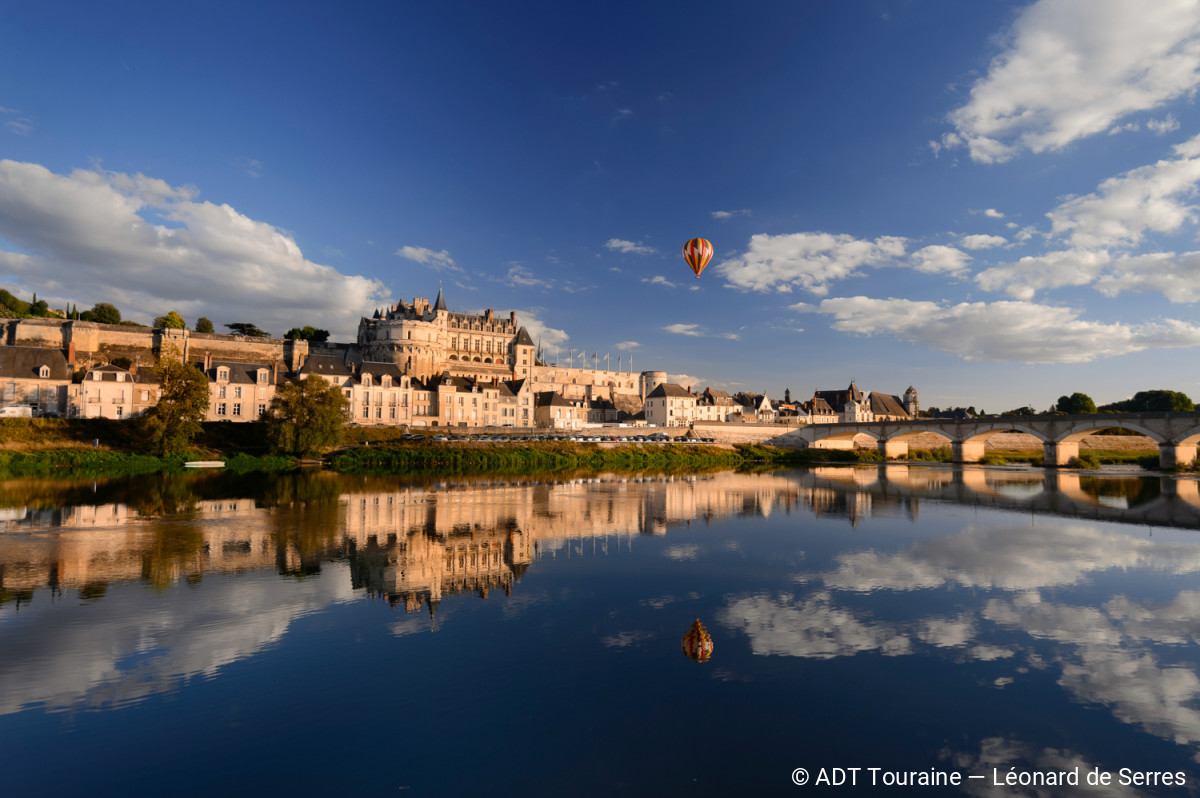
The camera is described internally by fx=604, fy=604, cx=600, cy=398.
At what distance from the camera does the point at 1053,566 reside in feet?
49.1

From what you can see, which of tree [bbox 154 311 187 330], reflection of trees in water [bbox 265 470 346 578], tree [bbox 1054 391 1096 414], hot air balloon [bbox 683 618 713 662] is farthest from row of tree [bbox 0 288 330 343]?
tree [bbox 1054 391 1096 414]

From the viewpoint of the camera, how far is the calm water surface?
5.95 m

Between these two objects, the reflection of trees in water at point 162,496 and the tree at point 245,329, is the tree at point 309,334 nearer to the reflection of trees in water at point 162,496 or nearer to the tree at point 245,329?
the tree at point 245,329

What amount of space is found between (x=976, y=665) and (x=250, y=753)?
924 cm

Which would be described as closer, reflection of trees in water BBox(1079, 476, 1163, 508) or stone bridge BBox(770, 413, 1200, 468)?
reflection of trees in water BBox(1079, 476, 1163, 508)

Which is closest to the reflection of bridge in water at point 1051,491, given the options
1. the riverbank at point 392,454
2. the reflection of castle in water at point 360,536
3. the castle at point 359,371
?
the reflection of castle in water at point 360,536

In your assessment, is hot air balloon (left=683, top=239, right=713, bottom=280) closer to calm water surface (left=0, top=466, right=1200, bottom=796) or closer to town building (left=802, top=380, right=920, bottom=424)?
calm water surface (left=0, top=466, right=1200, bottom=796)

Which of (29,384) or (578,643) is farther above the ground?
(29,384)

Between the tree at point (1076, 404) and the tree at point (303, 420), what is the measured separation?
4145 inches

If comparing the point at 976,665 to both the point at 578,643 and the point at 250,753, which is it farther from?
the point at 250,753

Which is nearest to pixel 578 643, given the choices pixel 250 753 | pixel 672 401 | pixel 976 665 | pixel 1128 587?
pixel 250 753

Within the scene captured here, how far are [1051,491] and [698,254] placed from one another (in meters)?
24.1

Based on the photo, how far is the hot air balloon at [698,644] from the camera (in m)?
8.85

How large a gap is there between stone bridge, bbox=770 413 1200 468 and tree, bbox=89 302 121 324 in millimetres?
89088
